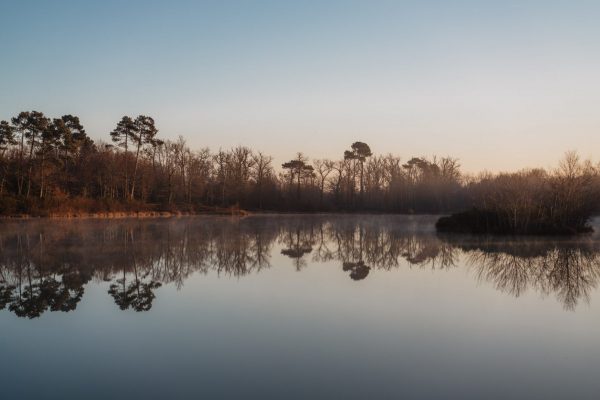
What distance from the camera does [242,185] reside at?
60688 millimetres

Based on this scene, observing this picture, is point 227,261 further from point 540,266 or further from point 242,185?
point 242,185

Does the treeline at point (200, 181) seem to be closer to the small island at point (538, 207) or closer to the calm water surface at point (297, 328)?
the small island at point (538, 207)

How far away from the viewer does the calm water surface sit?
428 centimetres

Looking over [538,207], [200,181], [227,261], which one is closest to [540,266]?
[227,261]

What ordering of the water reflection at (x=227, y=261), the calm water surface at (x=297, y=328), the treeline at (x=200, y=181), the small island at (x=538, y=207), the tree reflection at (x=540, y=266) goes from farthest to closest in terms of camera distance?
the treeline at (x=200, y=181) → the small island at (x=538, y=207) → the tree reflection at (x=540, y=266) → the water reflection at (x=227, y=261) → the calm water surface at (x=297, y=328)

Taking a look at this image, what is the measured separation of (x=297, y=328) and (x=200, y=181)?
169ft

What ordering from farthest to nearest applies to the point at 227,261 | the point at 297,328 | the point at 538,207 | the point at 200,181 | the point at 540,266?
1. the point at 200,181
2. the point at 538,207
3. the point at 227,261
4. the point at 540,266
5. the point at 297,328

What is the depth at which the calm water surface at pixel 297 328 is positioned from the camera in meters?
4.28

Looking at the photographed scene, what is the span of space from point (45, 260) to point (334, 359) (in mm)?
9903

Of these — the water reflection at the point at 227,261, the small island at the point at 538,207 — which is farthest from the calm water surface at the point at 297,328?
the small island at the point at 538,207

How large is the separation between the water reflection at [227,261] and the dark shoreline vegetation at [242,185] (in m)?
3.32

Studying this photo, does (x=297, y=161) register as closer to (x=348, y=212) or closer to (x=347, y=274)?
(x=348, y=212)

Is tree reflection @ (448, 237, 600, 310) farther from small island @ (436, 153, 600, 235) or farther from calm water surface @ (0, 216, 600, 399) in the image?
small island @ (436, 153, 600, 235)

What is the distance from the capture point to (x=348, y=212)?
2370 inches
